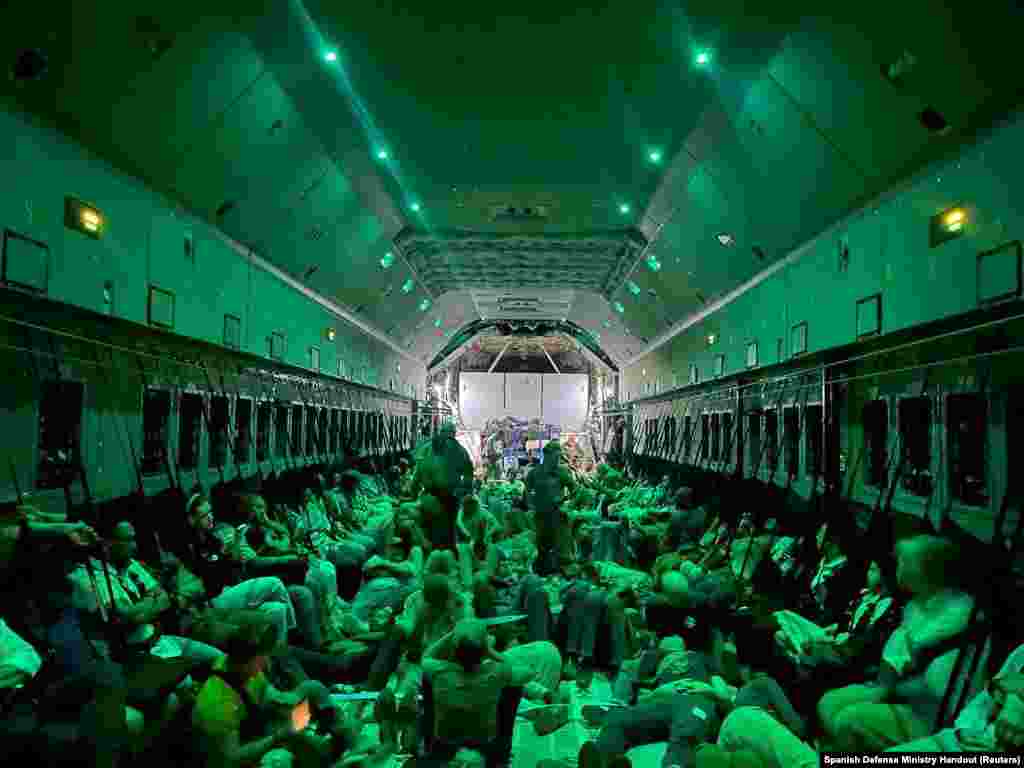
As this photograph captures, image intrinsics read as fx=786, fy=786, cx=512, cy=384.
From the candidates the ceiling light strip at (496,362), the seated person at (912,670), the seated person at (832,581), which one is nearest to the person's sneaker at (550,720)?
the seated person at (912,670)

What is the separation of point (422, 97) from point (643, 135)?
2521 millimetres

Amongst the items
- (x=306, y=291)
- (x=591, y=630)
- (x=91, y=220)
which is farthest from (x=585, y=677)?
(x=306, y=291)

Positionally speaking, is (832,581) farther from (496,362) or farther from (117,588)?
(496,362)

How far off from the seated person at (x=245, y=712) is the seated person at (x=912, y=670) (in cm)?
254

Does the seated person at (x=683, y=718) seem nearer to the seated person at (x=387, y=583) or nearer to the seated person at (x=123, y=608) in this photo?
the seated person at (x=123, y=608)

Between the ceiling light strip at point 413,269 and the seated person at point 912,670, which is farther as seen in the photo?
the ceiling light strip at point 413,269

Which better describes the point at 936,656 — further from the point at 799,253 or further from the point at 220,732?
the point at 799,253

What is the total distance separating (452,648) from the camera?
3916 millimetres

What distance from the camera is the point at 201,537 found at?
23.6ft

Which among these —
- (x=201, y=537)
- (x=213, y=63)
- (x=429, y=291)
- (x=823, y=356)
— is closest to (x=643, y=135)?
(x=823, y=356)

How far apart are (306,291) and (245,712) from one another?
885 centimetres

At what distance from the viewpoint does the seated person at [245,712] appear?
11.1ft

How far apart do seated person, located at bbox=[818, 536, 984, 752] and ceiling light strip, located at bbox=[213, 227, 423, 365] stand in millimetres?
6846

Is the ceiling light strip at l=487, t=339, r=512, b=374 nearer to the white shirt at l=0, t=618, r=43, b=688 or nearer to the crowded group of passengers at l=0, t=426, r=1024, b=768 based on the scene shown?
the crowded group of passengers at l=0, t=426, r=1024, b=768
